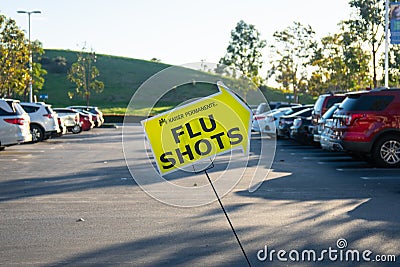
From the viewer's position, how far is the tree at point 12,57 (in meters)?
46.4

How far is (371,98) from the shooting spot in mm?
16422

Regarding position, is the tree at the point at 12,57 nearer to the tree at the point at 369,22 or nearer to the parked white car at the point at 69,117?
the parked white car at the point at 69,117

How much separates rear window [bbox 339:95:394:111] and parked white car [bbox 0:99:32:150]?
406 inches

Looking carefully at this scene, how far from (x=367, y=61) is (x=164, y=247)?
128ft

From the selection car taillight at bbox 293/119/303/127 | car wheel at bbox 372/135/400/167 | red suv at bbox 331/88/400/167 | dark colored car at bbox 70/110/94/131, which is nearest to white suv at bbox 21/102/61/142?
car taillight at bbox 293/119/303/127

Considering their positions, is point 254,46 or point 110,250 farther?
point 254,46

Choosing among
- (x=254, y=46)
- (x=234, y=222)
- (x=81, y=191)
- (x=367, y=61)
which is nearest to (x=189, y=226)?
(x=234, y=222)

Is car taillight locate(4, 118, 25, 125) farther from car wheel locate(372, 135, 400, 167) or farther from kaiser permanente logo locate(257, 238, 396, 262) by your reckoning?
kaiser permanente logo locate(257, 238, 396, 262)

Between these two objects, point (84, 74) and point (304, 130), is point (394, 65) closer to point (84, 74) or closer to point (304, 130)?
point (304, 130)

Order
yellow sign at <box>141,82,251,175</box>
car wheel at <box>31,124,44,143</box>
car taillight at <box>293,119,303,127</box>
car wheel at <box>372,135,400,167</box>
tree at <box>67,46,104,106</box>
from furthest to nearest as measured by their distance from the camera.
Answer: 1. tree at <box>67,46,104,106</box>
2. car wheel at <box>31,124,44,143</box>
3. car taillight at <box>293,119,303,127</box>
4. car wheel at <box>372,135,400,167</box>
5. yellow sign at <box>141,82,251,175</box>

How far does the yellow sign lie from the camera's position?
563 centimetres

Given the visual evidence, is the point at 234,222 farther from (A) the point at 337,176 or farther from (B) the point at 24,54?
(B) the point at 24,54

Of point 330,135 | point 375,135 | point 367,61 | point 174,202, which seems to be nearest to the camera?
point 174,202

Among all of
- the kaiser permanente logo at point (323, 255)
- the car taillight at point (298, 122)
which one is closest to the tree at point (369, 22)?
the car taillight at point (298, 122)
